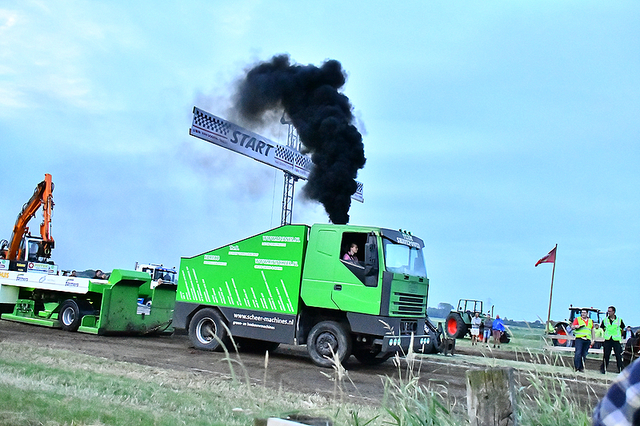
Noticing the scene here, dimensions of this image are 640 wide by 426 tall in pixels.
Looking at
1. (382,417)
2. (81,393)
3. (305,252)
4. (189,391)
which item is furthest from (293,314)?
(382,417)

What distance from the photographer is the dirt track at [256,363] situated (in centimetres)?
884

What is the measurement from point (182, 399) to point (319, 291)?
17.2 feet

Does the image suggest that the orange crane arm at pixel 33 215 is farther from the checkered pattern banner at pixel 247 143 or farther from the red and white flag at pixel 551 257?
the red and white flag at pixel 551 257

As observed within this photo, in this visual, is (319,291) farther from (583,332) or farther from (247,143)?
(247,143)

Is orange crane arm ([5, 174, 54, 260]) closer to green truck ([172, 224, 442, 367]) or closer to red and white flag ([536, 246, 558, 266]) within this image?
green truck ([172, 224, 442, 367])

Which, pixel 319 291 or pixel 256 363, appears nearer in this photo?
pixel 256 363

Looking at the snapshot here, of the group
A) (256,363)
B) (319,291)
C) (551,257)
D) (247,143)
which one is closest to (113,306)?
(256,363)

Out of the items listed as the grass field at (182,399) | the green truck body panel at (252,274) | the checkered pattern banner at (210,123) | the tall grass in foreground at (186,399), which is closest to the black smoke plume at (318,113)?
the checkered pattern banner at (210,123)

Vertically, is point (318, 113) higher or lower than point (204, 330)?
higher

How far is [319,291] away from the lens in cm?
1116

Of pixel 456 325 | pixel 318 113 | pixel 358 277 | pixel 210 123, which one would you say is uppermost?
pixel 318 113

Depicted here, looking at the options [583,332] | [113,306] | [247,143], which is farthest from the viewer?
[247,143]

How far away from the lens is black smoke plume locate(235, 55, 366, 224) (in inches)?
773

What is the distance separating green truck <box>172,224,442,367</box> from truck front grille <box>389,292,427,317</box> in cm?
2
